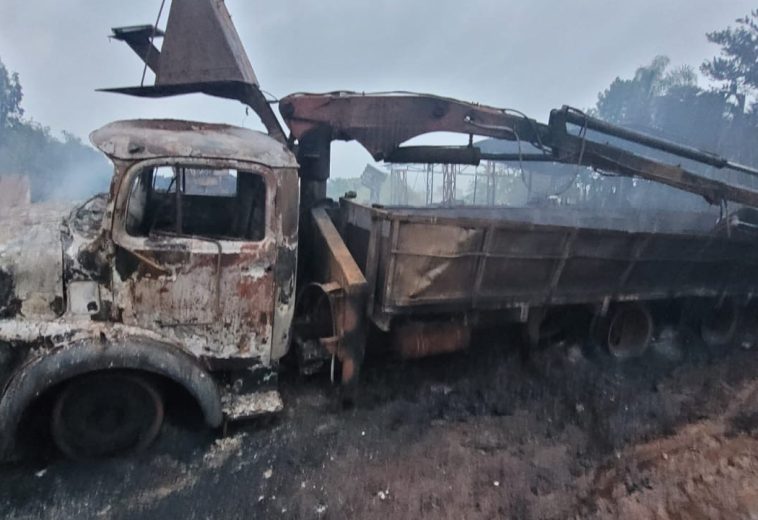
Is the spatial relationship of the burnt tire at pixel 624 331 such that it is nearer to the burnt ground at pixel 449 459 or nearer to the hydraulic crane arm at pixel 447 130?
the burnt ground at pixel 449 459

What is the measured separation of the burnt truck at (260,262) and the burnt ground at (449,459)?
259 millimetres

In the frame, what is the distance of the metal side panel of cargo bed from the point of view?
3.53 metres

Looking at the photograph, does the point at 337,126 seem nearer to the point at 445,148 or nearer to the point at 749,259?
the point at 445,148

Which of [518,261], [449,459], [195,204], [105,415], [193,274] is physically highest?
[195,204]

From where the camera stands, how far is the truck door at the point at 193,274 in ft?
9.90

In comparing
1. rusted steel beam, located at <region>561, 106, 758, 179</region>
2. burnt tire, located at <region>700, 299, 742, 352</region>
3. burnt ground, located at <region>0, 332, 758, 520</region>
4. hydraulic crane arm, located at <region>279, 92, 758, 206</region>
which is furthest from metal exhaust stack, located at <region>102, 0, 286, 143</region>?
burnt tire, located at <region>700, 299, 742, 352</region>

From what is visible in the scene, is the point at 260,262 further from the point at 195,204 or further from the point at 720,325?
the point at 720,325

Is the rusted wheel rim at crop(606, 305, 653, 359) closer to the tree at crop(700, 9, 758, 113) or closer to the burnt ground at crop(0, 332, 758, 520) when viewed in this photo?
the burnt ground at crop(0, 332, 758, 520)

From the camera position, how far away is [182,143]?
3.20m

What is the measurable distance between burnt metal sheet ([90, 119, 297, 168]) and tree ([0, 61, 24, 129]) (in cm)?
2014

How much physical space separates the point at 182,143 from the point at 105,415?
1.88 m

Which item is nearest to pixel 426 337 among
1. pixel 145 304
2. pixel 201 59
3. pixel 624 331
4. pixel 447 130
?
pixel 447 130

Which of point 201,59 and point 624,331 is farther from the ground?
point 201,59

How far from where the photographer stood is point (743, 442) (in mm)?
3572
